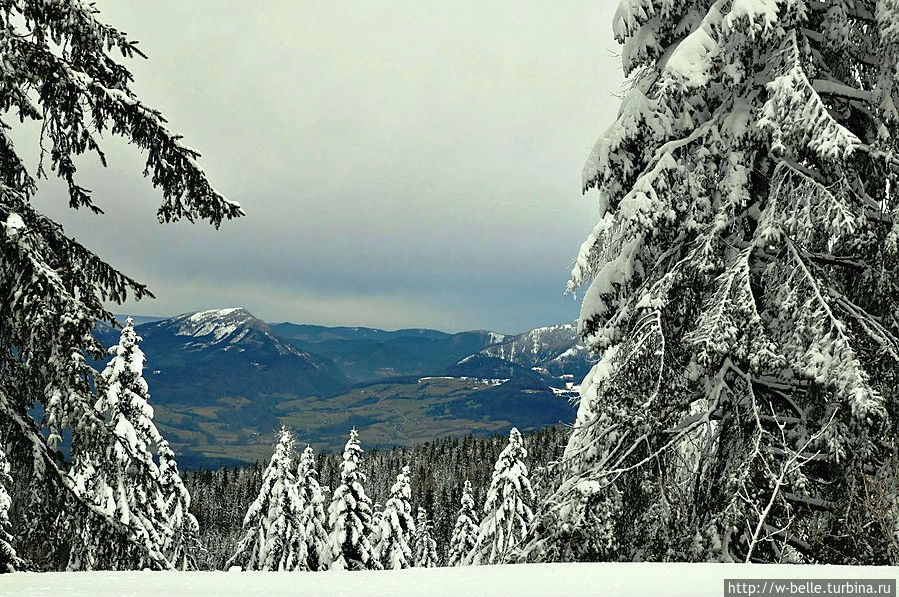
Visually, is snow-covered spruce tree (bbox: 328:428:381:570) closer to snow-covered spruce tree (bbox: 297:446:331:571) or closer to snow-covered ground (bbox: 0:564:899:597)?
snow-covered spruce tree (bbox: 297:446:331:571)

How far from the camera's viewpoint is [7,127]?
246 inches

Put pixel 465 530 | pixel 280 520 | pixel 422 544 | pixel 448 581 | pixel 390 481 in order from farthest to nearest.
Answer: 1. pixel 390 481
2. pixel 422 544
3. pixel 465 530
4. pixel 280 520
5. pixel 448 581

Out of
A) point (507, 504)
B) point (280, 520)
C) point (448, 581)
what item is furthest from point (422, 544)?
point (448, 581)

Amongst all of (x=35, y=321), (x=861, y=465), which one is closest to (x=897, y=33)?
(x=861, y=465)

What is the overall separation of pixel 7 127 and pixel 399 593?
571 cm

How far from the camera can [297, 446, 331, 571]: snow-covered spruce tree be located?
34844mm

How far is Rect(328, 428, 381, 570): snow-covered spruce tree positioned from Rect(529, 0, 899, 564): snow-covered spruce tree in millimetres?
26003

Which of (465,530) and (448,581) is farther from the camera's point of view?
(465,530)

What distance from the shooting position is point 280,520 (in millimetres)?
34156

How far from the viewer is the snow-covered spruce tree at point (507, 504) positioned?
109ft

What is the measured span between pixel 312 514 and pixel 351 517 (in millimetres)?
3300

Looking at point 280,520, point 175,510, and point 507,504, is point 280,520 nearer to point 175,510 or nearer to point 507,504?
point 175,510

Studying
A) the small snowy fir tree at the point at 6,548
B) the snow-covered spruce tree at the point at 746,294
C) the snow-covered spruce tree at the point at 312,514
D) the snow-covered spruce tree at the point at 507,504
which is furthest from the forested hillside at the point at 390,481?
the snow-covered spruce tree at the point at 746,294

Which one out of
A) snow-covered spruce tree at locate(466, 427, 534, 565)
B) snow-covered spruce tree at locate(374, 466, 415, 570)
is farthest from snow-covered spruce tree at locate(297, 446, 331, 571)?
snow-covered spruce tree at locate(466, 427, 534, 565)
